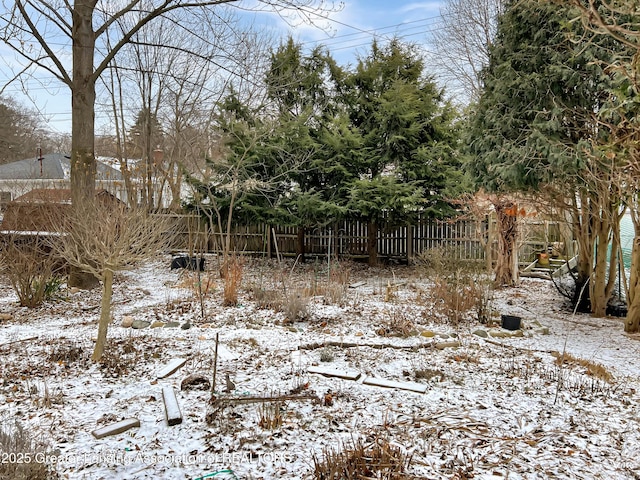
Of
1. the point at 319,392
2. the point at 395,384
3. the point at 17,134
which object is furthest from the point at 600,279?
the point at 17,134

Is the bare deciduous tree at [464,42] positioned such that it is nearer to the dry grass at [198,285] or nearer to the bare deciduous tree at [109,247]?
the dry grass at [198,285]

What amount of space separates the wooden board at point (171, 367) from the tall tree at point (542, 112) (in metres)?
4.15

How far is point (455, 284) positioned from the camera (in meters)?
5.55

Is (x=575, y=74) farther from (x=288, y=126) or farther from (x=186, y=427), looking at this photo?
(x=288, y=126)

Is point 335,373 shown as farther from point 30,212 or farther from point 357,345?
point 30,212

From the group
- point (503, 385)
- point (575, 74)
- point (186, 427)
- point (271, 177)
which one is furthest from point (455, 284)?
point (271, 177)

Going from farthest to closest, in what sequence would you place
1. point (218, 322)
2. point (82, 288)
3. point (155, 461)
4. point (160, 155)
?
point (160, 155)
point (82, 288)
point (218, 322)
point (155, 461)

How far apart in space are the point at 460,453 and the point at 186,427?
1628 mm

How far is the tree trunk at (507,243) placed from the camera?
759 centimetres

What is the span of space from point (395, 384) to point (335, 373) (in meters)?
0.51

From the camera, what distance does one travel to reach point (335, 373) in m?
3.54

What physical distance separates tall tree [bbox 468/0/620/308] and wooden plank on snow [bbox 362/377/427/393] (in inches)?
110

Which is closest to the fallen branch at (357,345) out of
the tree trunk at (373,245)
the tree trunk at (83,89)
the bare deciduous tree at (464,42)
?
the tree trunk at (83,89)

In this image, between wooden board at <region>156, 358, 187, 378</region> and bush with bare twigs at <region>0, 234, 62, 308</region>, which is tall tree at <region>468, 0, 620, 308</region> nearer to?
wooden board at <region>156, 358, 187, 378</region>
